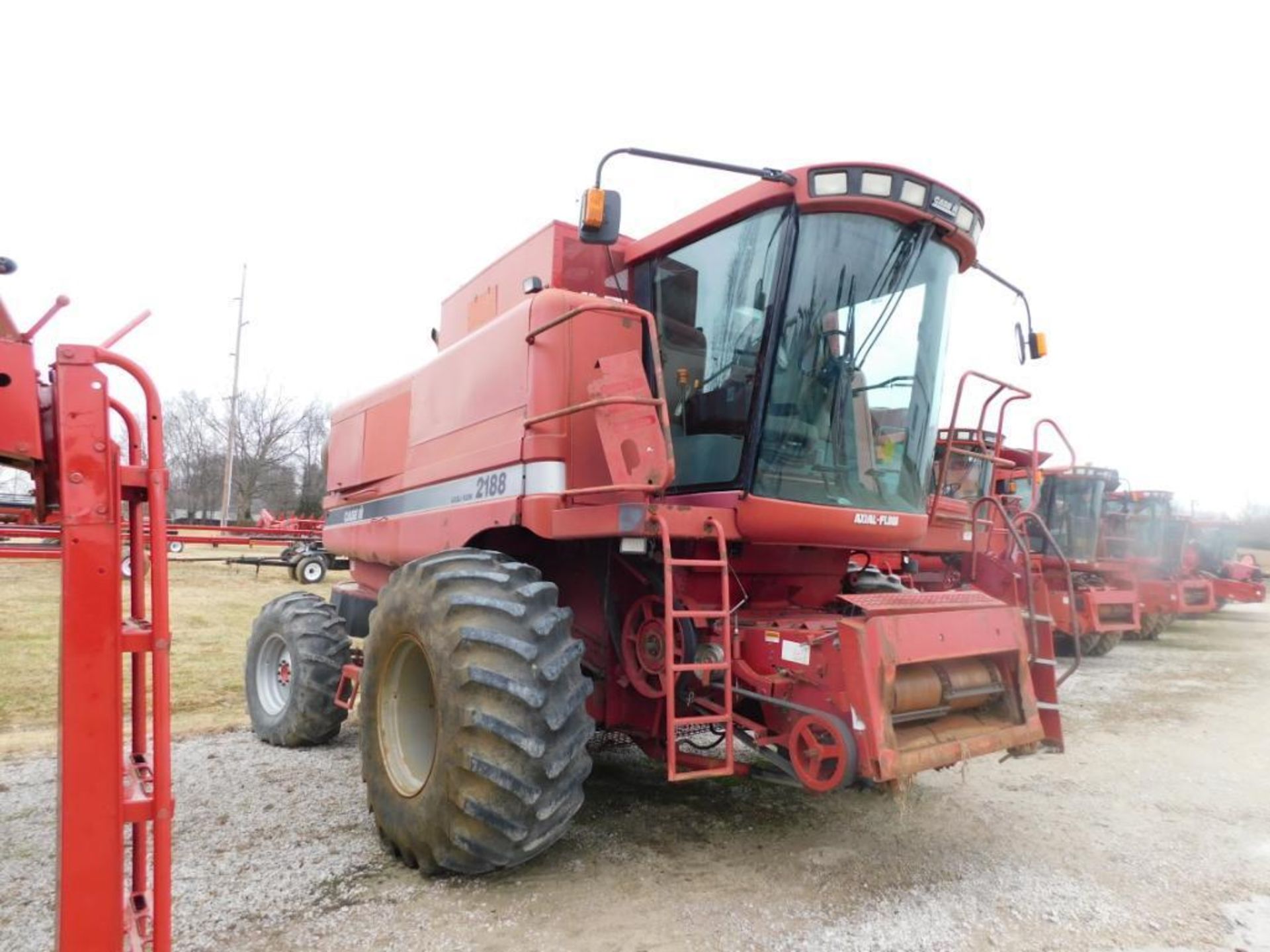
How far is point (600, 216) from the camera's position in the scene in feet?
12.1

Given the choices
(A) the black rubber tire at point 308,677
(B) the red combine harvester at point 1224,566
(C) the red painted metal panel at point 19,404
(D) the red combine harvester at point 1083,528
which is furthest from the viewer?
(B) the red combine harvester at point 1224,566

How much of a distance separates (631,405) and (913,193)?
1.70 meters

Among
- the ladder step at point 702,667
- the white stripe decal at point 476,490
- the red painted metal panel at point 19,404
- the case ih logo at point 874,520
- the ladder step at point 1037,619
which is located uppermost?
the red painted metal panel at point 19,404

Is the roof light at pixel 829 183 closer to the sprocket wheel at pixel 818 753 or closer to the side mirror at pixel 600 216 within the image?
the side mirror at pixel 600 216

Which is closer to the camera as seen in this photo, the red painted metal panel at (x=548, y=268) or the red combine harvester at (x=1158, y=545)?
the red painted metal panel at (x=548, y=268)

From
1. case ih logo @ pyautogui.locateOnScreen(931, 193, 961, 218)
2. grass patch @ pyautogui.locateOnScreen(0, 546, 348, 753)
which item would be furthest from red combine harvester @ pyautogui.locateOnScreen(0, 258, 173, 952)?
case ih logo @ pyautogui.locateOnScreen(931, 193, 961, 218)

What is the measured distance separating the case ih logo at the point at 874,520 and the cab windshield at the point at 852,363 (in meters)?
0.07

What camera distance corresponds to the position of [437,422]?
5176 millimetres

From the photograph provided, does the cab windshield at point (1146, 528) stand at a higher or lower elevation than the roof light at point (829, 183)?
lower

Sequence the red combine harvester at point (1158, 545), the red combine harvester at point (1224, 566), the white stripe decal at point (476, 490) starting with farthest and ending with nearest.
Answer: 1. the red combine harvester at point (1224, 566)
2. the red combine harvester at point (1158, 545)
3. the white stripe decal at point (476, 490)

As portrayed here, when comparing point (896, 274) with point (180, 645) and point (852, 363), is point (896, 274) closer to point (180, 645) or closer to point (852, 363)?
point (852, 363)

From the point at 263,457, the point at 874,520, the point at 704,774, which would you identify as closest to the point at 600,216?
the point at 874,520

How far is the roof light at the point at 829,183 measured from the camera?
379 cm

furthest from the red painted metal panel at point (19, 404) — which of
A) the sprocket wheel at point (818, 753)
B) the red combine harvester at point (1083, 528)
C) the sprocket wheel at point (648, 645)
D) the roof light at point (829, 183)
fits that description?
the red combine harvester at point (1083, 528)
